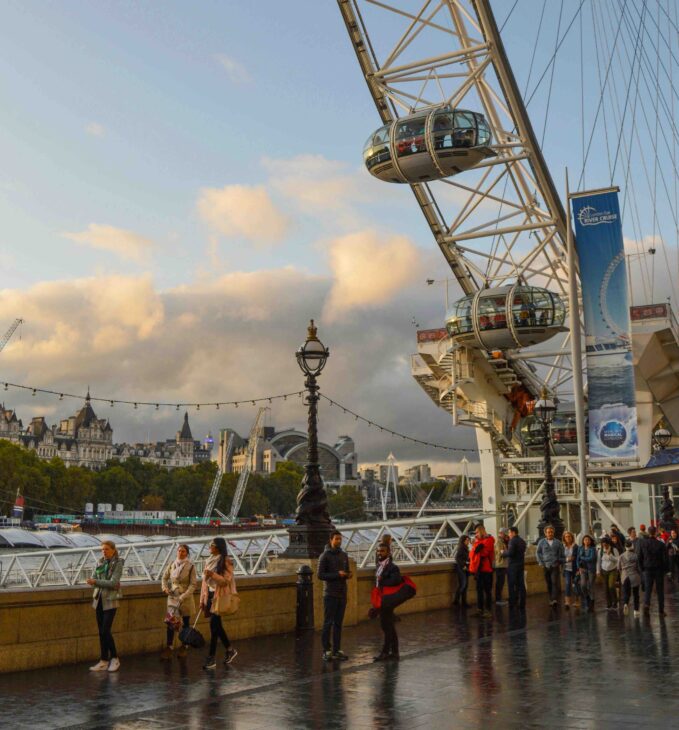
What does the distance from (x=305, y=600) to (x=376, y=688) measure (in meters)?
4.71

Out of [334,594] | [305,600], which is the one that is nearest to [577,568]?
[305,600]

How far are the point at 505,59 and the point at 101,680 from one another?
28.5 meters

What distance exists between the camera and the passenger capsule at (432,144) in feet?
92.5

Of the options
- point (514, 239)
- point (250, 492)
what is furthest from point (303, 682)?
point (250, 492)

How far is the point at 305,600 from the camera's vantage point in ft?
44.7

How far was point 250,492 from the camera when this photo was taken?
172m

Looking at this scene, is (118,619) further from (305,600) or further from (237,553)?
(237,553)

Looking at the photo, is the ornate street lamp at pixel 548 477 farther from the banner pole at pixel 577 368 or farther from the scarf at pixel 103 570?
the scarf at pixel 103 570

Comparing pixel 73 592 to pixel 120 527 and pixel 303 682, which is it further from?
pixel 120 527

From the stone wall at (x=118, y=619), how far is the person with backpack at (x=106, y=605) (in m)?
0.50

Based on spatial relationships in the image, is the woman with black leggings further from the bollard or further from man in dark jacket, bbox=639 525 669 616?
man in dark jacket, bbox=639 525 669 616

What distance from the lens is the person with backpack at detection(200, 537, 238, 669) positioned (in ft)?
34.3

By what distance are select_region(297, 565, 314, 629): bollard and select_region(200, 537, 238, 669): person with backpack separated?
2960 mm

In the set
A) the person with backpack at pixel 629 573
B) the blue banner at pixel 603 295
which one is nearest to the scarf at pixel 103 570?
the person with backpack at pixel 629 573
